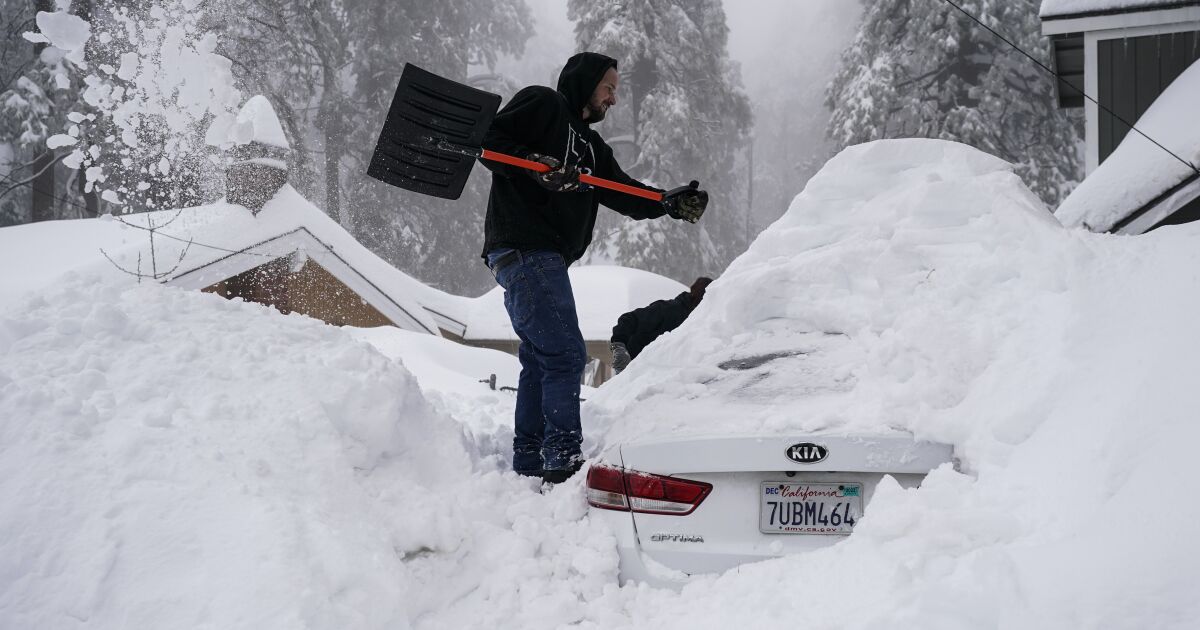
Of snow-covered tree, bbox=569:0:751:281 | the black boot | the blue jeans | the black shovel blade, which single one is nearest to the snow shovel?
the black shovel blade

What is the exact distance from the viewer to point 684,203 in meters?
4.18

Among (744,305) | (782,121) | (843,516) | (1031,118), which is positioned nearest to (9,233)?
(744,305)

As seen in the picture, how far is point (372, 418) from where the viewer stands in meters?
3.00

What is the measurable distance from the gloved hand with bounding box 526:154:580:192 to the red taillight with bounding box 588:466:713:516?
1182mm

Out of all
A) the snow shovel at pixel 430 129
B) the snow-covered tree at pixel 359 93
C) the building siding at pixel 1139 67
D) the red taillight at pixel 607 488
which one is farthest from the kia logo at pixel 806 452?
the snow-covered tree at pixel 359 93

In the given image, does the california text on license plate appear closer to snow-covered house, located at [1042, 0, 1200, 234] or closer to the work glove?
the work glove

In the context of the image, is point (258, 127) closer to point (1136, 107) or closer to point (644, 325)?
point (644, 325)

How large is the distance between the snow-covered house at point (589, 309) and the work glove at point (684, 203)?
12720 millimetres

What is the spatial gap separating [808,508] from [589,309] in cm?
1523

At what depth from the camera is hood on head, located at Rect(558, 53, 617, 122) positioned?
152 inches

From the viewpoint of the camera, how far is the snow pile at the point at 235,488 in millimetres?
2174

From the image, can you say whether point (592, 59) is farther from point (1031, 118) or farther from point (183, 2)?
point (183, 2)

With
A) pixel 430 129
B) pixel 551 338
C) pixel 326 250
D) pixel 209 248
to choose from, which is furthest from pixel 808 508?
pixel 326 250

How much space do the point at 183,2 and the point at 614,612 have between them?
25.6 metres
